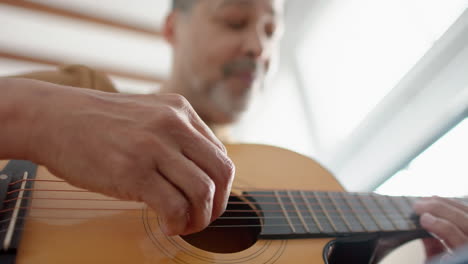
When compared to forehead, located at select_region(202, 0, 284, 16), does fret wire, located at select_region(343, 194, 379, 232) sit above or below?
below

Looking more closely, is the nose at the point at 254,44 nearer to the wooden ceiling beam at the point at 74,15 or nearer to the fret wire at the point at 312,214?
the fret wire at the point at 312,214

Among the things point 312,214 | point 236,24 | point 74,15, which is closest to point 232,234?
point 312,214

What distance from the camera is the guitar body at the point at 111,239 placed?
0.41 m

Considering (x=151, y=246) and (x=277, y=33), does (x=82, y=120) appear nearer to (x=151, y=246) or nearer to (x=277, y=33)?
(x=151, y=246)

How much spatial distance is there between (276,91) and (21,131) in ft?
5.39

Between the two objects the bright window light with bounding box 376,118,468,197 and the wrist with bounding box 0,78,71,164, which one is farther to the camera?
the bright window light with bounding box 376,118,468,197

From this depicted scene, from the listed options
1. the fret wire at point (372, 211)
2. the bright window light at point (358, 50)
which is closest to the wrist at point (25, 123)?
the fret wire at point (372, 211)

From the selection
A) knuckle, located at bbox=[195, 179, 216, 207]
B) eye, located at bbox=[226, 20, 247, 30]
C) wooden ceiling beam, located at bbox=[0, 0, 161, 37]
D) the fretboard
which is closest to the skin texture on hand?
knuckle, located at bbox=[195, 179, 216, 207]

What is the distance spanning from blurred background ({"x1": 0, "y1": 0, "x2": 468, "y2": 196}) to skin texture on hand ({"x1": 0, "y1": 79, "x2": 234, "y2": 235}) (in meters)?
0.75

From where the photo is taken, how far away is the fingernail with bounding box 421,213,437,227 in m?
0.61

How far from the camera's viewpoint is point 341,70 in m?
1.46

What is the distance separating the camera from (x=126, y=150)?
1.13 ft

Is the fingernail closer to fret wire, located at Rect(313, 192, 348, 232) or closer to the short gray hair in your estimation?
fret wire, located at Rect(313, 192, 348, 232)

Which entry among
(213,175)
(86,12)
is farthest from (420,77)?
(86,12)
